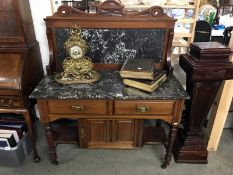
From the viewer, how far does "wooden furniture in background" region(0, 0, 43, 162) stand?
132 cm

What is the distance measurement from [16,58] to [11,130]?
0.57 m

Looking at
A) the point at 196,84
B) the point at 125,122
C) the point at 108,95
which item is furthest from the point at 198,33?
the point at 108,95

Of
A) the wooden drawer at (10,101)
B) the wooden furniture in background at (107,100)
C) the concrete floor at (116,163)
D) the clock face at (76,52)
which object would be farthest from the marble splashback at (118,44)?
the concrete floor at (116,163)

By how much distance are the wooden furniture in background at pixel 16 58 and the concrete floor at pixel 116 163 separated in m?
0.37

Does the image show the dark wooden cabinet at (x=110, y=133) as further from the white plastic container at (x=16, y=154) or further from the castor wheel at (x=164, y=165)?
the white plastic container at (x=16, y=154)

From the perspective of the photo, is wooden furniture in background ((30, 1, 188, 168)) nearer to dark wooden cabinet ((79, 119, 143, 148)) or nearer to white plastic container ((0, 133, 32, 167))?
dark wooden cabinet ((79, 119, 143, 148))

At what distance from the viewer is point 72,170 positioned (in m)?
1.58

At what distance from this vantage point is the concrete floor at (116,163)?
156cm

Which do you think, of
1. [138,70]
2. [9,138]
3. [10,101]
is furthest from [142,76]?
[9,138]

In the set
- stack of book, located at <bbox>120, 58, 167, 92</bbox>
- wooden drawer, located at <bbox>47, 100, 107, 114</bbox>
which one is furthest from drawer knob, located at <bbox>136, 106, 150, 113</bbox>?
wooden drawer, located at <bbox>47, 100, 107, 114</bbox>

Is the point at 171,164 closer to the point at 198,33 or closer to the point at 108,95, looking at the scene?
the point at 108,95

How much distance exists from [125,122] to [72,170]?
0.56 m

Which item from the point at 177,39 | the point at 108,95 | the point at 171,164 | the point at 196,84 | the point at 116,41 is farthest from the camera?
the point at 177,39

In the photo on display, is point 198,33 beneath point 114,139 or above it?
above
